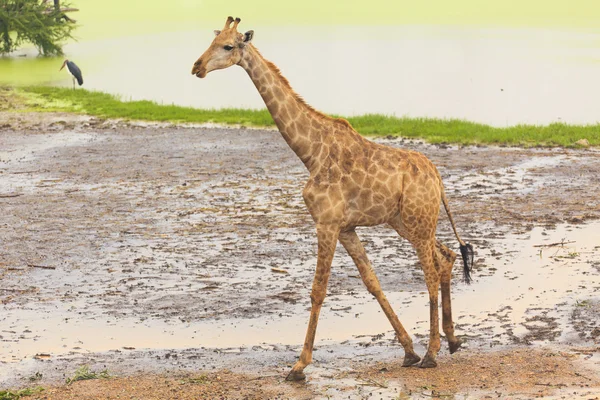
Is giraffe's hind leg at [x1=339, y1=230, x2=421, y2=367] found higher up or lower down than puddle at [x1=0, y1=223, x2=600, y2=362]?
higher up

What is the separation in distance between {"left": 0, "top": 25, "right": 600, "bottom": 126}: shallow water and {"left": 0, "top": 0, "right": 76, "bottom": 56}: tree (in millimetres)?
640

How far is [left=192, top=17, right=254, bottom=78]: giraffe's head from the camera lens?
7969 mm

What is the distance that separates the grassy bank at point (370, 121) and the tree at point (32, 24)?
7.36 m

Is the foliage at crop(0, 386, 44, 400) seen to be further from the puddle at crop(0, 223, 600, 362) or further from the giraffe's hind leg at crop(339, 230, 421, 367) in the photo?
the giraffe's hind leg at crop(339, 230, 421, 367)

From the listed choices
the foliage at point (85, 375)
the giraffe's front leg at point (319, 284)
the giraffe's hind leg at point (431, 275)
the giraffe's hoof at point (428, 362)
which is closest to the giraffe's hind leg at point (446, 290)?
the giraffe's hind leg at point (431, 275)

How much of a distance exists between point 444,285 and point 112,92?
727 inches

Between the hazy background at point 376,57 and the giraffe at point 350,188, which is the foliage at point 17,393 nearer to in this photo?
the giraffe at point 350,188

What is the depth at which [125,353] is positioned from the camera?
8.52 m

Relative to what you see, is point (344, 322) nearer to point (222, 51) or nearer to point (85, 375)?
point (85, 375)

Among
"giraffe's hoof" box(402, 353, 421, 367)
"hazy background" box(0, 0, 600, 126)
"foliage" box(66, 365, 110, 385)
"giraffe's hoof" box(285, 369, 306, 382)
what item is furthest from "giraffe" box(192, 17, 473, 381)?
"hazy background" box(0, 0, 600, 126)

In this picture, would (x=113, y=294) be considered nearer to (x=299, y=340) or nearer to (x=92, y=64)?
(x=299, y=340)

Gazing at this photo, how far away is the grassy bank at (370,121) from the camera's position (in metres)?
17.5

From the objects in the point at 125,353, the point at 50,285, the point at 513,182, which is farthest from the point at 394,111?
the point at 125,353

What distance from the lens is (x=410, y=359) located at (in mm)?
8031
